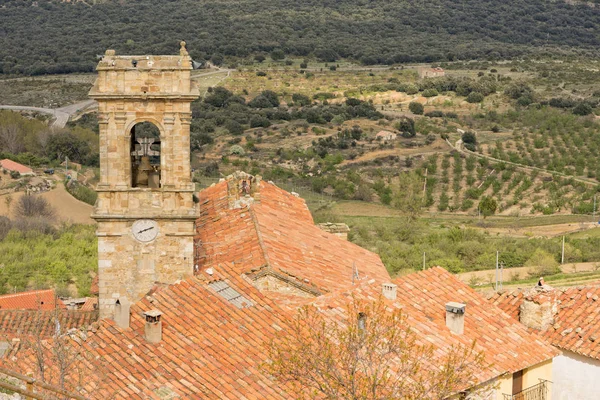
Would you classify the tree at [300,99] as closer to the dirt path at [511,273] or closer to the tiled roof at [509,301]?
the dirt path at [511,273]

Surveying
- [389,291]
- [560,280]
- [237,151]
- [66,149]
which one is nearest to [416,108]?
[237,151]

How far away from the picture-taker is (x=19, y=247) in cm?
3475

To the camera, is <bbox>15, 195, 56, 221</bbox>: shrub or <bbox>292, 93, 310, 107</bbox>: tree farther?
<bbox>292, 93, 310, 107</bbox>: tree

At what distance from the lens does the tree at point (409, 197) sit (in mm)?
44406

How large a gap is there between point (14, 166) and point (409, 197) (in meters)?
21.5

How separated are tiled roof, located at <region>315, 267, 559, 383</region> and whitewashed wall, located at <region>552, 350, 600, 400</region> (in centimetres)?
35

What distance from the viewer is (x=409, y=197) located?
44875 millimetres

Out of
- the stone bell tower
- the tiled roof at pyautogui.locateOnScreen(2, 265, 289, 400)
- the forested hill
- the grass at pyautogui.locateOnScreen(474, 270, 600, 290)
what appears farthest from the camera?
the forested hill

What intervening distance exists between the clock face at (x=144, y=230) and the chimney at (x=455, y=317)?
224 inches

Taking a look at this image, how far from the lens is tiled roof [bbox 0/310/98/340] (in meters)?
18.6

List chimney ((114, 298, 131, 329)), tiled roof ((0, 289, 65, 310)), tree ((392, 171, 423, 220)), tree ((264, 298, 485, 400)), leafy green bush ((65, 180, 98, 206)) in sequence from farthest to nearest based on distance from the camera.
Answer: leafy green bush ((65, 180, 98, 206))
tree ((392, 171, 423, 220))
tiled roof ((0, 289, 65, 310))
chimney ((114, 298, 131, 329))
tree ((264, 298, 485, 400))

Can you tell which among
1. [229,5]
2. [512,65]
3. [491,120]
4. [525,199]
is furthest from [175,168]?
[229,5]

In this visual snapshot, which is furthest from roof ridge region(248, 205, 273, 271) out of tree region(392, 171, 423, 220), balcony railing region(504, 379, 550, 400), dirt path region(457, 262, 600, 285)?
tree region(392, 171, 423, 220)

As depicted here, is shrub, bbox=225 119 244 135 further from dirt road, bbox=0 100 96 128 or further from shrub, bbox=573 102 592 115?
shrub, bbox=573 102 592 115
